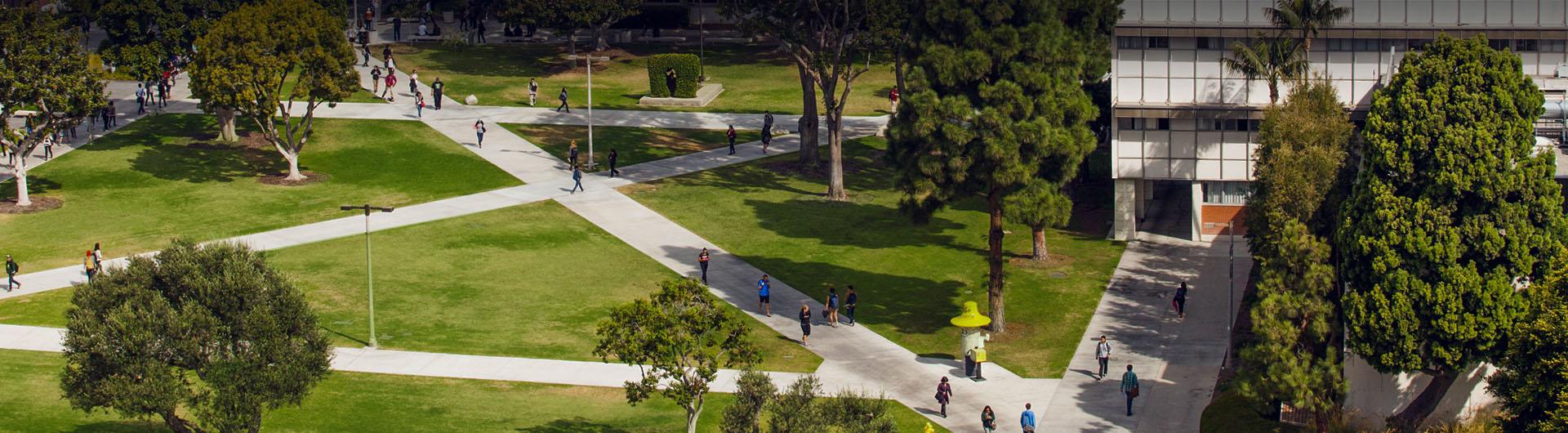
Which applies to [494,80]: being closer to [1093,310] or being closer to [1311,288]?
[1093,310]

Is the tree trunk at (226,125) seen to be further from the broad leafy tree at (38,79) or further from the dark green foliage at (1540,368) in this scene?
the dark green foliage at (1540,368)

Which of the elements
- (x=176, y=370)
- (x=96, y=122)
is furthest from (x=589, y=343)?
(x=96, y=122)

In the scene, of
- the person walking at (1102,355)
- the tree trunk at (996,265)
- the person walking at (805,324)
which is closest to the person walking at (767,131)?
the person walking at (805,324)

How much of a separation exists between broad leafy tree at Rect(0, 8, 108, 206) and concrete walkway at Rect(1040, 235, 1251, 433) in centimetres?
4022

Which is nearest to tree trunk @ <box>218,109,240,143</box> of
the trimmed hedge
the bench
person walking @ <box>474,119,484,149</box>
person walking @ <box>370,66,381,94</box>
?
person walking @ <box>370,66,381,94</box>

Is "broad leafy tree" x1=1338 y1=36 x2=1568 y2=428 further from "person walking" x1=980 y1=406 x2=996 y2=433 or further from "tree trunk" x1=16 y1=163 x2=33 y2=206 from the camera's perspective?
"tree trunk" x1=16 y1=163 x2=33 y2=206

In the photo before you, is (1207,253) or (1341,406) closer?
(1341,406)

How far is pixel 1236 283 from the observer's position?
6744 cm

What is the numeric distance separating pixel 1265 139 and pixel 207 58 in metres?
43.0

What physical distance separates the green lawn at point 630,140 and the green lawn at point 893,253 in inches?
166

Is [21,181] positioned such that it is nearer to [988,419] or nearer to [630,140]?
[630,140]

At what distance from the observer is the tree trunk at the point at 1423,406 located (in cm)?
4853

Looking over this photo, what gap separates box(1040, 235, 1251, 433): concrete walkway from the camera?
55156 millimetres

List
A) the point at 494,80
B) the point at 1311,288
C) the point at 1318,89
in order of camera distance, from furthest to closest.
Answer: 1. the point at 494,80
2. the point at 1318,89
3. the point at 1311,288
